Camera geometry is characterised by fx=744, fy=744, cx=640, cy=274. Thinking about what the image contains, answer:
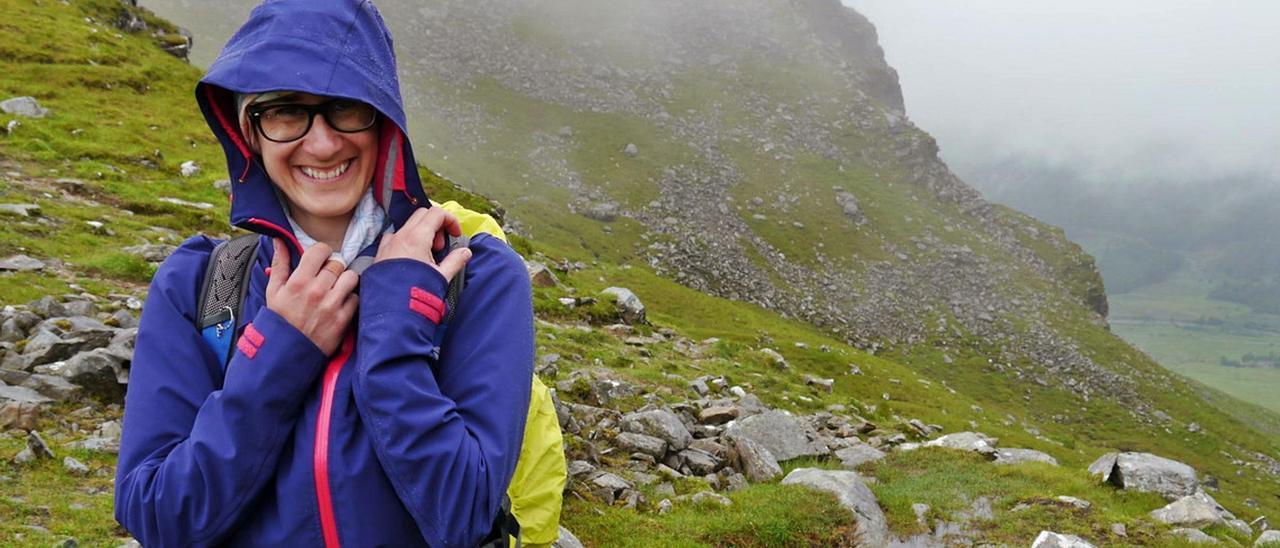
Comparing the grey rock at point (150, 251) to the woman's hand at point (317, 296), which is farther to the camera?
the grey rock at point (150, 251)

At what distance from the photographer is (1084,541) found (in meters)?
11.5

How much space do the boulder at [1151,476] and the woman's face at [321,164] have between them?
16.3 m

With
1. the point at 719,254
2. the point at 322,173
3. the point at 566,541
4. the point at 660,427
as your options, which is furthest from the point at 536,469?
the point at 719,254

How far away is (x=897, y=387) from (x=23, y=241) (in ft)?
157

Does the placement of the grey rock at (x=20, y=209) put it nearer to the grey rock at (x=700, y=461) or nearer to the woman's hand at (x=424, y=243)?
the grey rock at (x=700, y=461)

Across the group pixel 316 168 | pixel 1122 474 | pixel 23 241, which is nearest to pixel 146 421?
pixel 316 168

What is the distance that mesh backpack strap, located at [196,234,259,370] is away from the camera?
350cm

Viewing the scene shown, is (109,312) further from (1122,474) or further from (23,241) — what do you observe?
(1122,474)

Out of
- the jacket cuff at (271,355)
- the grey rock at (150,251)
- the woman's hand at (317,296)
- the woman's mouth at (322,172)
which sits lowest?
the grey rock at (150,251)

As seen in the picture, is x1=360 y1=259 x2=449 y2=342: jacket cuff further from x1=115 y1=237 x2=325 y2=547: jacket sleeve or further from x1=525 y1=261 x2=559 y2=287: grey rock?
x1=525 y1=261 x2=559 y2=287: grey rock

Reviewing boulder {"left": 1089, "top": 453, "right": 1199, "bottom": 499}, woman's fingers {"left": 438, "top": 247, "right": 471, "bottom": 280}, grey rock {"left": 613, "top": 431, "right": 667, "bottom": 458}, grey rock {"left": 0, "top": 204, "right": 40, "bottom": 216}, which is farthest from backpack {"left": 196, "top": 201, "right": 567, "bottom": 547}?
grey rock {"left": 0, "top": 204, "right": 40, "bottom": 216}

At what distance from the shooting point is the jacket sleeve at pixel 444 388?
10.2 feet

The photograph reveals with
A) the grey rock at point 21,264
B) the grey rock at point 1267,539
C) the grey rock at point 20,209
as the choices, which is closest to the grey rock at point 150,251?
the grey rock at point 21,264

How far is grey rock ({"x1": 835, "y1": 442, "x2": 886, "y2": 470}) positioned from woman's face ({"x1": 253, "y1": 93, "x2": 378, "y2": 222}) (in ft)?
51.4
